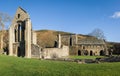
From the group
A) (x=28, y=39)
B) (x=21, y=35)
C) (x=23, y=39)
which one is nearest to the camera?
(x=28, y=39)

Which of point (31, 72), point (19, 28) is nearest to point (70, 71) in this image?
point (31, 72)

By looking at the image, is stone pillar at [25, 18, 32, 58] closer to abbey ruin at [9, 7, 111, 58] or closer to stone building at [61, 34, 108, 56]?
abbey ruin at [9, 7, 111, 58]

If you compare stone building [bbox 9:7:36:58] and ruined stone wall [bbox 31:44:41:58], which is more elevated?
stone building [bbox 9:7:36:58]

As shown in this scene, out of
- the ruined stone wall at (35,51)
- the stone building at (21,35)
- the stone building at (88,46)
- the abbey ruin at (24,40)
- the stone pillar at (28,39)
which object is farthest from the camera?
the stone building at (88,46)

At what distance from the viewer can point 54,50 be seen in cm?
5962

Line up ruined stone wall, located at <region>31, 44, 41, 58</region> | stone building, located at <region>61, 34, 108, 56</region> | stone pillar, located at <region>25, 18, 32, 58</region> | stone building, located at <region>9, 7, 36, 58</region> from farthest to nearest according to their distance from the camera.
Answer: stone building, located at <region>61, 34, 108, 56</region> → stone building, located at <region>9, 7, 36, 58</region> → stone pillar, located at <region>25, 18, 32, 58</region> → ruined stone wall, located at <region>31, 44, 41, 58</region>

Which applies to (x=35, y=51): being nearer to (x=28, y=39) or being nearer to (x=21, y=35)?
(x=28, y=39)

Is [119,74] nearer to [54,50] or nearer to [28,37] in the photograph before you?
[28,37]

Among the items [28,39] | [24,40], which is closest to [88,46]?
[24,40]

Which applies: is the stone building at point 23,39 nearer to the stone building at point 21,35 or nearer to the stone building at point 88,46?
the stone building at point 21,35

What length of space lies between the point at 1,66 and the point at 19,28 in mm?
28522

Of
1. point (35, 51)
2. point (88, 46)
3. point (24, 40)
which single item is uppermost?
point (24, 40)

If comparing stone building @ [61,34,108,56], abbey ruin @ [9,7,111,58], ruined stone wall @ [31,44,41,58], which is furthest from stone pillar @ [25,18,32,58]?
stone building @ [61,34,108,56]

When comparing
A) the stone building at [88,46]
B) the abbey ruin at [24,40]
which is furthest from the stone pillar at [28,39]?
the stone building at [88,46]
